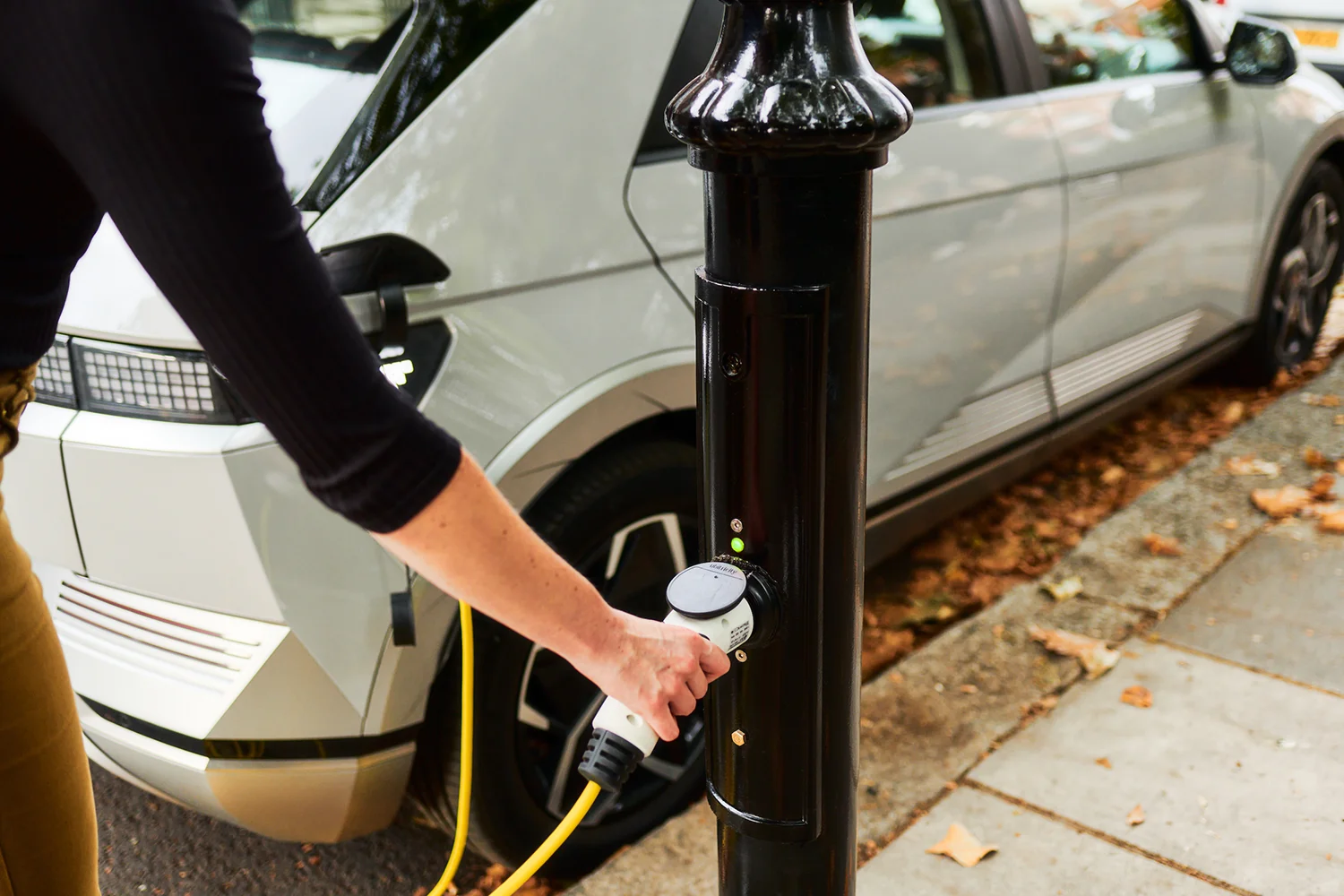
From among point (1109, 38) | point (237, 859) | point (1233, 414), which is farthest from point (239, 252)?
point (1233, 414)

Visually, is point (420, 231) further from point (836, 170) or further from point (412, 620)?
point (836, 170)

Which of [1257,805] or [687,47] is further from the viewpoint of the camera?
[1257,805]

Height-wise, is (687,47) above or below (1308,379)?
above

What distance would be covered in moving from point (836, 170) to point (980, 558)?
2.80 meters

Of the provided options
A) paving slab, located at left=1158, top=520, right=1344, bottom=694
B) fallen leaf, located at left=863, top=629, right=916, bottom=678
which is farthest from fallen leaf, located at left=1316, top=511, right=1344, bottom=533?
fallen leaf, located at left=863, top=629, right=916, bottom=678

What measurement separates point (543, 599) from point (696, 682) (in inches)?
8.5

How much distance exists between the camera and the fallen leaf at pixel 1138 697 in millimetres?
2973

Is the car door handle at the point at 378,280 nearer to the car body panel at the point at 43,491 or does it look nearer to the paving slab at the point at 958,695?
the car body panel at the point at 43,491

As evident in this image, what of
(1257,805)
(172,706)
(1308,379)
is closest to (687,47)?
(172,706)

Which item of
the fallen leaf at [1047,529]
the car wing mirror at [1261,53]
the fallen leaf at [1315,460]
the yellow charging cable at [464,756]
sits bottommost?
the fallen leaf at [1047,529]

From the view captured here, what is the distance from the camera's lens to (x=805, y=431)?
138cm

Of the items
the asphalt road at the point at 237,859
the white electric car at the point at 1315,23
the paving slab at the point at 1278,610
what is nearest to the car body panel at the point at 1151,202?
the paving slab at the point at 1278,610

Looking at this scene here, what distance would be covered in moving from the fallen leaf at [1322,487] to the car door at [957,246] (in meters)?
1.18

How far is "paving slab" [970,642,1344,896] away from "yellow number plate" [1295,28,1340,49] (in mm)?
5908
